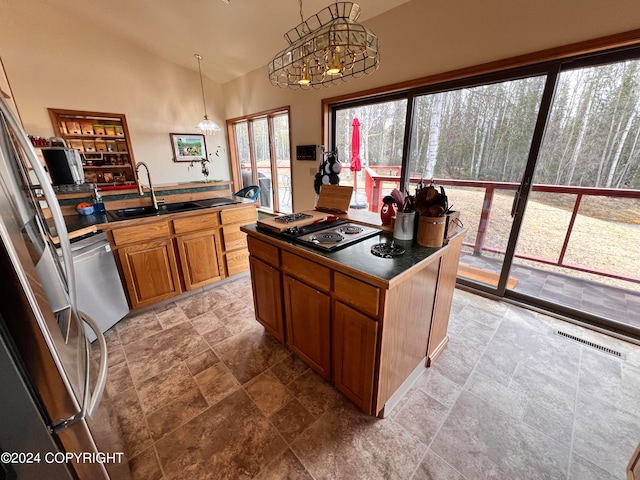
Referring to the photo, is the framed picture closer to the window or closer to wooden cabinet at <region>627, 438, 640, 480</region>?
the window

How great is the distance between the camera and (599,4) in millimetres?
1667

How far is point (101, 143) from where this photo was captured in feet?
15.7

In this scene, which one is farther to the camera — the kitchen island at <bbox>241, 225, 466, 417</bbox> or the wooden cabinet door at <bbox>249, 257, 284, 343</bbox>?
the wooden cabinet door at <bbox>249, 257, 284, 343</bbox>

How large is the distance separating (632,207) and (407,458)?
263cm

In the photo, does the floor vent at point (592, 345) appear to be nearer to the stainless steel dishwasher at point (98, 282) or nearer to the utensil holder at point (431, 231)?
the utensil holder at point (431, 231)

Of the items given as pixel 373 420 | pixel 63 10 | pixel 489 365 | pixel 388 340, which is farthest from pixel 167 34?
pixel 489 365

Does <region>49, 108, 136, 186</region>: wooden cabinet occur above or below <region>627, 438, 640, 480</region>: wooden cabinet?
above

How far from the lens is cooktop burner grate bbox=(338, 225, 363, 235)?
167 cm

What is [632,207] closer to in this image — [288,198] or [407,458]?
[407,458]

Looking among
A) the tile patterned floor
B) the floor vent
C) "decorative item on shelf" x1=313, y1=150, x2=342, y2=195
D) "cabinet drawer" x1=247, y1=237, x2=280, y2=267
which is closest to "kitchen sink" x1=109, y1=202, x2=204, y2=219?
the tile patterned floor

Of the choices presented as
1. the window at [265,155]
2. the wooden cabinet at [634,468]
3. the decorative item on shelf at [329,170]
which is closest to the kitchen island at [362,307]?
the wooden cabinet at [634,468]

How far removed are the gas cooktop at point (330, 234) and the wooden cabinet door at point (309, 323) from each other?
26 centimetres

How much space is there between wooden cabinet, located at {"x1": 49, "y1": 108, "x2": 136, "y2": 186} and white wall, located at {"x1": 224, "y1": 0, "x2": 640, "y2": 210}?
12.3ft

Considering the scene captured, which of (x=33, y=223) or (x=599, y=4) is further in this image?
(x=599, y=4)
